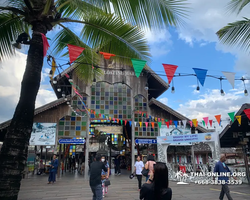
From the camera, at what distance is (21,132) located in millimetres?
3984

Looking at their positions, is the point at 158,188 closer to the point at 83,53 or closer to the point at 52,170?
the point at 83,53

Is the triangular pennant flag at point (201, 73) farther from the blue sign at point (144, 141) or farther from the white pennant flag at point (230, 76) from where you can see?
the blue sign at point (144, 141)

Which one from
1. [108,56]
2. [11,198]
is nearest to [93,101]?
[108,56]

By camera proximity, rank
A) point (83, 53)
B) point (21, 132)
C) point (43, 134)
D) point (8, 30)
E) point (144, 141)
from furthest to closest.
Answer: point (144, 141), point (43, 134), point (83, 53), point (8, 30), point (21, 132)

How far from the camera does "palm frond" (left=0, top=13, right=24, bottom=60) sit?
5.92 meters

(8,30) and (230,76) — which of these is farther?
(230,76)

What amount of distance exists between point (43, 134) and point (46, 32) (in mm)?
10001

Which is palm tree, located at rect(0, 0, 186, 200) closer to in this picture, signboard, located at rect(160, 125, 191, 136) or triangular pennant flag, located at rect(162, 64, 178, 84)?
triangular pennant flag, located at rect(162, 64, 178, 84)

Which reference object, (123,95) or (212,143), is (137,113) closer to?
(123,95)

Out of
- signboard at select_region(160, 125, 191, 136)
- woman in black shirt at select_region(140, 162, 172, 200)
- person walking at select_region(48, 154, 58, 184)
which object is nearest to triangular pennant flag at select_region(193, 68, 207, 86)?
woman in black shirt at select_region(140, 162, 172, 200)

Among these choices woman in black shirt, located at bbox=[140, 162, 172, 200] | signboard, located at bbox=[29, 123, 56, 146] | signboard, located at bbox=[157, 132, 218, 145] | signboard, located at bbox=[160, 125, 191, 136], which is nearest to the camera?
woman in black shirt, located at bbox=[140, 162, 172, 200]

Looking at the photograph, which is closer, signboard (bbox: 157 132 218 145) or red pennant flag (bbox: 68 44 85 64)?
red pennant flag (bbox: 68 44 85 64)

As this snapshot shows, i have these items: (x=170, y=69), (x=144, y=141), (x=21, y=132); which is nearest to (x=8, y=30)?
(x=21, y=132)

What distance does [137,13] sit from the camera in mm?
5367
